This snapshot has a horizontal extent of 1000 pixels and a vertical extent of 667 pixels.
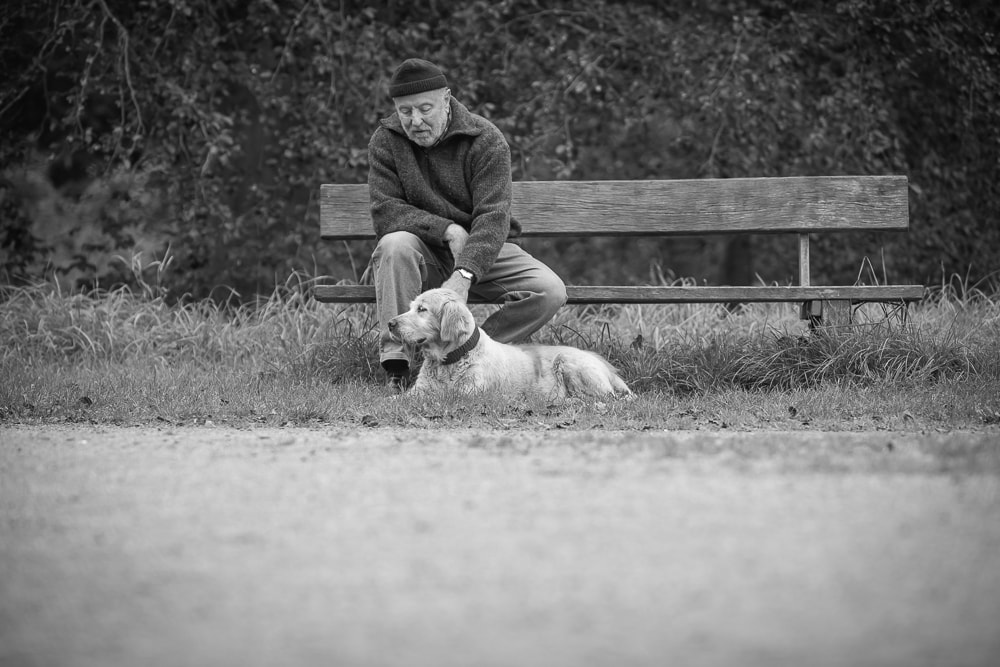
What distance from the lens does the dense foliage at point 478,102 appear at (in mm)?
8609

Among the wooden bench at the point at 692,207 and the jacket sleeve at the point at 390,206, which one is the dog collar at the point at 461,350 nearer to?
the jacket sleeve at the point at 390,206

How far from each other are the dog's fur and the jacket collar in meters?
0.94

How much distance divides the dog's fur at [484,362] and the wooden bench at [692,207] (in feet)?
3.21

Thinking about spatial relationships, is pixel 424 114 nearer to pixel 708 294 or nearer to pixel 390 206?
pixel 390 206

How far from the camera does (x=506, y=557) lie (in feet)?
8.17

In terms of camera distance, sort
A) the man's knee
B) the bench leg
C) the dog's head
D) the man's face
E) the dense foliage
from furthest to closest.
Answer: the dense foliage, the bench leg, the man's knee, the man's face, the dog's head

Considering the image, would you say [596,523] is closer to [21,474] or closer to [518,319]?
[21,474]

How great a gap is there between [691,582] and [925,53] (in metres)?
7.92

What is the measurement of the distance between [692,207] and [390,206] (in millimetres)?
1822

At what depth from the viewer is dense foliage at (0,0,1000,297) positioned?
28.2ft

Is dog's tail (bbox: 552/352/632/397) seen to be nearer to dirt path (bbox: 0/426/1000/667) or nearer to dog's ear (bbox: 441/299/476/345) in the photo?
dog's ear (bbox: 441/299/476/345)

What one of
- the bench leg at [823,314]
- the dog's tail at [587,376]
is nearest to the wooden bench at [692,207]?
the bench leg at [823,314]

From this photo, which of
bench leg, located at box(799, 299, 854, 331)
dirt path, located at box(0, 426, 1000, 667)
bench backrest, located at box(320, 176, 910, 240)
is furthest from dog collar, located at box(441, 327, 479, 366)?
bench leg, located at box(799, 299, 854, 331)

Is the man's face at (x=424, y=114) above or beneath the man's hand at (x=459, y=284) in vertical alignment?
above
